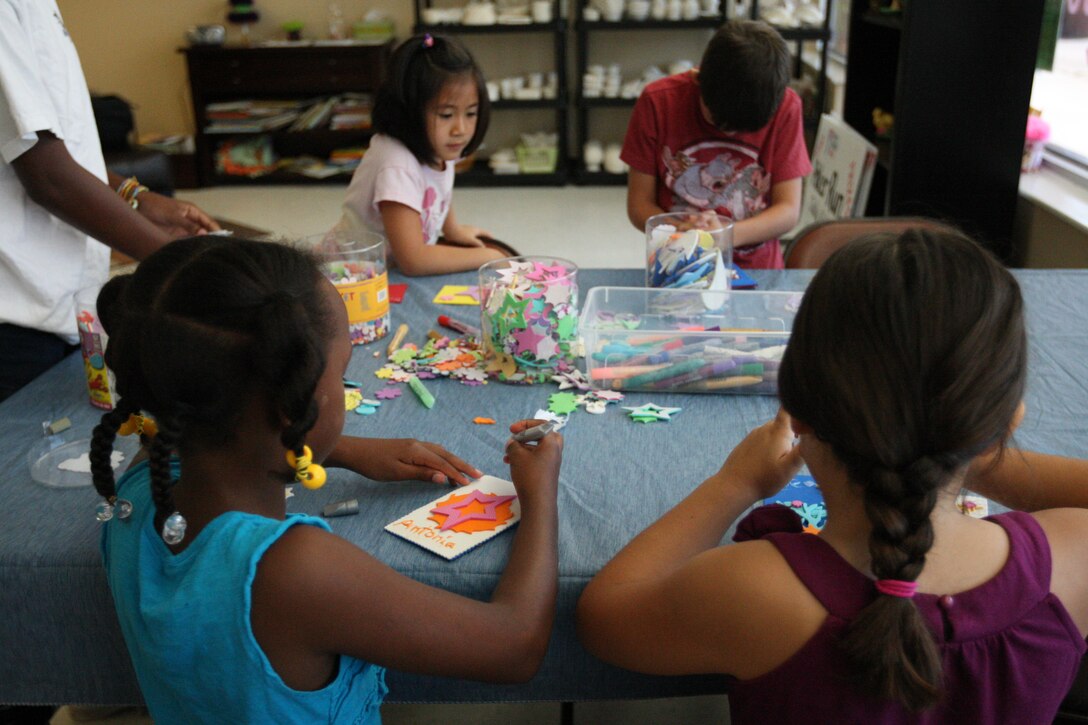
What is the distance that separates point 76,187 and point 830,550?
4.43 ft

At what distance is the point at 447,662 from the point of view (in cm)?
90

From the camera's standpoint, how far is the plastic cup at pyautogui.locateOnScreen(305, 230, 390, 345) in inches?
65.1

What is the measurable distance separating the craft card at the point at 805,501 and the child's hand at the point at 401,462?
0.38 meters

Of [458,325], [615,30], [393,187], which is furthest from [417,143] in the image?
A: [615,30]

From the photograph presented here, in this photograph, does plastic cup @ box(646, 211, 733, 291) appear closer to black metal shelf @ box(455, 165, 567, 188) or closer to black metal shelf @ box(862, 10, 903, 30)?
Answer: black metal shelf @ box(862, 10, 903, 30)

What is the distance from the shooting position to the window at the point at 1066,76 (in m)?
2.94

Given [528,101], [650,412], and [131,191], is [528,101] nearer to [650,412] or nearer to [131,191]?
[131,191]

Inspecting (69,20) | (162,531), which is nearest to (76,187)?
(162,531)

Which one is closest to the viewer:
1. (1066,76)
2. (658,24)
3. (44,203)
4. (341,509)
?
(341,509)

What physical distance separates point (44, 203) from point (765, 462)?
127 centimetres

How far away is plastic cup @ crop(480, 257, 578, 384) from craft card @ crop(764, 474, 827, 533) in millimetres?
463

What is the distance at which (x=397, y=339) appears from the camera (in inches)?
66.1

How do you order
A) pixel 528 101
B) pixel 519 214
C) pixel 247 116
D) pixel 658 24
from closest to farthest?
pixel 519 214 < pixel 658 24 < pixel 528 101 < pixel 247 116

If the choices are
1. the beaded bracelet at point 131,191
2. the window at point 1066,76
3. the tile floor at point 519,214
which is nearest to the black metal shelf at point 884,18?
the window at point 1066,76
